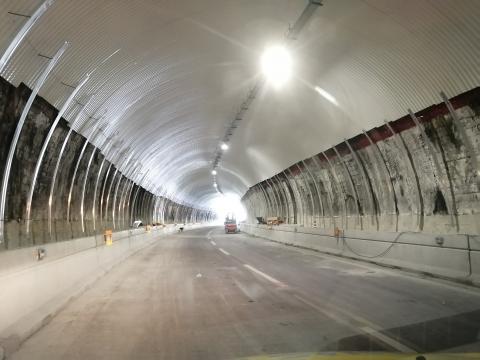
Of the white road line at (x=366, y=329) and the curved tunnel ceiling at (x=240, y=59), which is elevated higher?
the curved tunnel ceiling at (x=240, y=59)

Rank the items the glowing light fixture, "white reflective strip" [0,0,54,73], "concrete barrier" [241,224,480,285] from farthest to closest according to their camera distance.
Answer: the glowing light fixture → "concrete barrier" [241,224,480,285] → "white reflective strip" [0,0,54,73]

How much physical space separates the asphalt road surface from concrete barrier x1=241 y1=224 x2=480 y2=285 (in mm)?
522

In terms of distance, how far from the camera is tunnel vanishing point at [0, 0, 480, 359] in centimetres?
743

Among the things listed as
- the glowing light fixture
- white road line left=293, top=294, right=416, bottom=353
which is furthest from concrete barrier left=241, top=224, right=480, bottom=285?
the glowing light fixture

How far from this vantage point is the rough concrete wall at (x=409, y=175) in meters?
13.4

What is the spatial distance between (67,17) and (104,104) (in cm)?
581

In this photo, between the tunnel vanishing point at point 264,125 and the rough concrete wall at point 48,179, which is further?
the rough concrete wall at point 48,179

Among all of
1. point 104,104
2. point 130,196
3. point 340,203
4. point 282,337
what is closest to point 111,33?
point 104,104

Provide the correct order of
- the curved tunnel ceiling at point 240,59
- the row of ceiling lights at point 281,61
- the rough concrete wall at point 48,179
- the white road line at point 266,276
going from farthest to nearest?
the white road line at point 266,276 → the row of ceiling lights at point 281,61 → the rough concrete wall at point 48,179 → the curved tunnel ceiling at point 240,59

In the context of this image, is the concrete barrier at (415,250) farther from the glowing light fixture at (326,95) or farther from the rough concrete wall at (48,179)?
the rough concrete wall at (48,179)

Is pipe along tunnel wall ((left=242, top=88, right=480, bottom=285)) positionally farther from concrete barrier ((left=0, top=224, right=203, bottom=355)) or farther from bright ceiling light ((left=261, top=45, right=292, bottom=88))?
concrete barrier ((left=0, top=224, right=203, bottom=355))

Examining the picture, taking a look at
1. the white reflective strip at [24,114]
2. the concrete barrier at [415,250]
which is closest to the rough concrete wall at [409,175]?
the concrete barrier at [415,250]

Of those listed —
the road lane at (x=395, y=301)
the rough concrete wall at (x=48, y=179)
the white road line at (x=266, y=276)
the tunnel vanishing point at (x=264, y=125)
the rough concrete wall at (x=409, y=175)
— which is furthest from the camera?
the rough concrete wall at (x=409, y=175)

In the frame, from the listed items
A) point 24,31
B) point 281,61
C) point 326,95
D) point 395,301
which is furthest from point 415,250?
point 24,31
